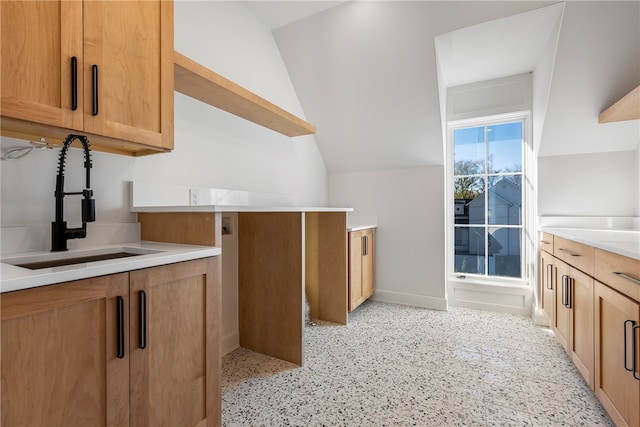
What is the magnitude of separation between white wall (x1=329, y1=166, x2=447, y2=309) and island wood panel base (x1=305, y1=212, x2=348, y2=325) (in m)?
0.83

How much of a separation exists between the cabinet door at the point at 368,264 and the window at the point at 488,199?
93cm

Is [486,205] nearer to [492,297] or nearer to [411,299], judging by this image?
[492,297]

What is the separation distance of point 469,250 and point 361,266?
1.27 m

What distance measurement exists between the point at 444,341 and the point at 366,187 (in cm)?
176

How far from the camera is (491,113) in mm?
2963

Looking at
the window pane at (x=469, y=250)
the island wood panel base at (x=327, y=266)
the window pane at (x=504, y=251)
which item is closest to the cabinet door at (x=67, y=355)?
the island wood panel base at (x=327, y=266)

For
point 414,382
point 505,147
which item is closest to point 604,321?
point 414,382

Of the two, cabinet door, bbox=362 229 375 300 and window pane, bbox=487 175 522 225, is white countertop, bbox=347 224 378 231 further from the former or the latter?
window pane, bbox=487 175 522 225

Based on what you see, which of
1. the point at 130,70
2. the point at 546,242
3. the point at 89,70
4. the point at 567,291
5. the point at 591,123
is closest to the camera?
the point at 89,70

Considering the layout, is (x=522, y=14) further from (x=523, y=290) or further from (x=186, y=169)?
(x=186, y=169)

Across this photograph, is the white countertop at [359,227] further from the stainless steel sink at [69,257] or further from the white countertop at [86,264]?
the stainless steel sink at [69,257]

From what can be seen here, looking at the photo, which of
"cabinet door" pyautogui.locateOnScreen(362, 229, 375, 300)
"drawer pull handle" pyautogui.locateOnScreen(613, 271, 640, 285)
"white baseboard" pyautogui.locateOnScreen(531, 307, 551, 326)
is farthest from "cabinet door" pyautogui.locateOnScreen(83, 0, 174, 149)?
"white baseboard" pyautogui.locateOnScreen(531, 307, 551, 326)

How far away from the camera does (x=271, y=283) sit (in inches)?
80.7

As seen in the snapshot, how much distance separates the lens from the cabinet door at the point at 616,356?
115 cm
